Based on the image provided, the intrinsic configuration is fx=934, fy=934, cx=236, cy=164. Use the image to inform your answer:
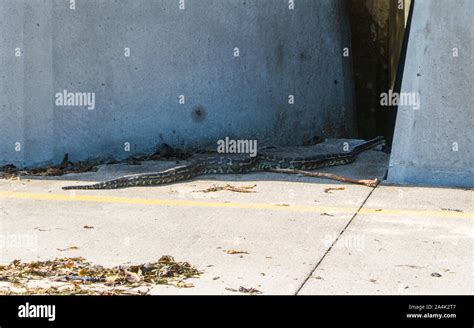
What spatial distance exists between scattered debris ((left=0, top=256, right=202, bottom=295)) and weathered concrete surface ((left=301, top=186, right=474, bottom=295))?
0.95 m

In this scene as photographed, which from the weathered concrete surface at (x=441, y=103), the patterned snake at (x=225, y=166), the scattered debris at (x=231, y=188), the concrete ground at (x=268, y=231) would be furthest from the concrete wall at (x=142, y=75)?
the weathered concrete surface at (x=441, y=103)

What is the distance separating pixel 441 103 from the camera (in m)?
9.64

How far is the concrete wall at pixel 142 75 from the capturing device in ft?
35.0

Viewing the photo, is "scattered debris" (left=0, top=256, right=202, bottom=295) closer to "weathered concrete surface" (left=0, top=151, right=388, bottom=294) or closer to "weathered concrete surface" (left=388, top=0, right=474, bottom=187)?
"weathered concrete surface" (left=0, top=151, right=388, bottom=294)

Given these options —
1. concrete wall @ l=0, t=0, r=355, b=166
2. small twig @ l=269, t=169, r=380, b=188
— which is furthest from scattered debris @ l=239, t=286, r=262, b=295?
concrete wall @ l=0, t=0, r=355, b=166

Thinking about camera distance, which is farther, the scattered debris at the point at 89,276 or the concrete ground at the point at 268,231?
the concrete ground at the point at 268,231

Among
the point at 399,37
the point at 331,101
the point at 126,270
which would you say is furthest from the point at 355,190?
the point at 399,37

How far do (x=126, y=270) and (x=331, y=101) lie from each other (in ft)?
26.8

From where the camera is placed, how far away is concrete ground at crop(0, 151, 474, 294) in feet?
20.8

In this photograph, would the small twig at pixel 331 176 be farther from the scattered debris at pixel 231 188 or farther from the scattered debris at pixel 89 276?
the scattered debris at pixel 89 276

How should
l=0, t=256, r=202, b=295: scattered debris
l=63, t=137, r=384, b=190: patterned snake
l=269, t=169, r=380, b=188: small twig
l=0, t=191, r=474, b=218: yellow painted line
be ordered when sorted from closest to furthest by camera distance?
l=0, t=256, r=202, b=295: scattered debris → l=0, t=191, r=474, b=218: yellow painted line → l=63, t=137, r=384, b=190: patterned snake → l=269, t=169, r=380, b=188: small twig

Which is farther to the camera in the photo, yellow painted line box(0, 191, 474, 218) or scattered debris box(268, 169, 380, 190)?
scattered debris box(268, 169, 380, 190)

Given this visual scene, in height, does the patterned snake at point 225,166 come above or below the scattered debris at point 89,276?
above

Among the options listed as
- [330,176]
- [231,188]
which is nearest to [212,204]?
[231,188]
